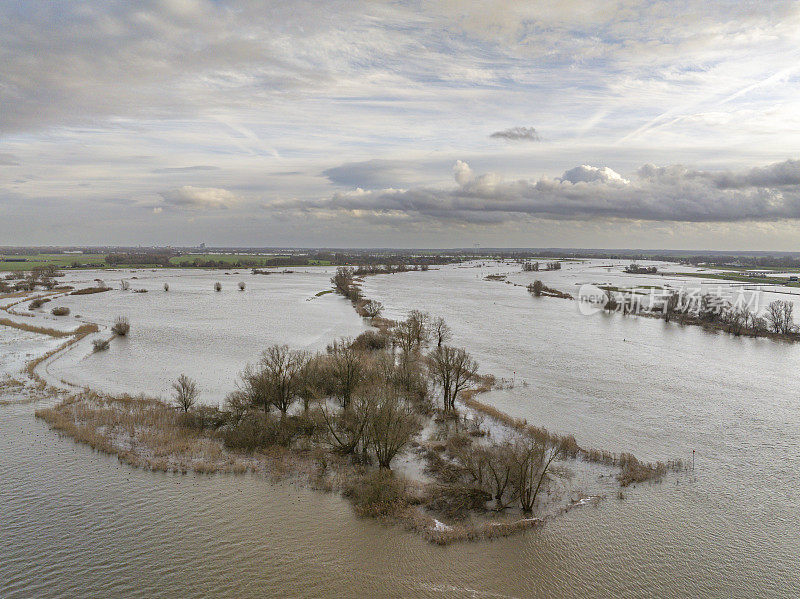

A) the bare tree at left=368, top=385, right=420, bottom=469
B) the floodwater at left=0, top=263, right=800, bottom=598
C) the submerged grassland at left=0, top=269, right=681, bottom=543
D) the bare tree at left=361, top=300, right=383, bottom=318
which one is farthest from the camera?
the bare tree at left=361, top=300, right=383, bottom=318

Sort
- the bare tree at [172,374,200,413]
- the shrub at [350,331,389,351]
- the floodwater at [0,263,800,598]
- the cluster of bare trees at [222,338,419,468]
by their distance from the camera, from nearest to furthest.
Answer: the floodwater at [0,263,800,598] < the cluster of bare trees at [222,338,419,468] < the bare tree at [172,374,200,413] < the shrub at [350,331,389,351]

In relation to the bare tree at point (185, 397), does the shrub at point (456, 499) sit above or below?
below

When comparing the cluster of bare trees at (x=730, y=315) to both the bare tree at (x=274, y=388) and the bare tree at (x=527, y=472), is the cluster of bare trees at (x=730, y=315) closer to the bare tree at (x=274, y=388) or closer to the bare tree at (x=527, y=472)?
the bare tree at (x=527, y=472)

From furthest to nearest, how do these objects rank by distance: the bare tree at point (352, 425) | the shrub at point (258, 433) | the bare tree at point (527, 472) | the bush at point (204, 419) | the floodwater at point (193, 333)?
the floodwater at point (193, 333)
the bush at point (204, 419)
the shrub at point (258, 433)
the bare tree at point (352, 425)
the bare tree at point (527, 472)

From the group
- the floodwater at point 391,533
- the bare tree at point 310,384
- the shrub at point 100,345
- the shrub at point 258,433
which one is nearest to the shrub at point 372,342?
the bare tree at point 310,384

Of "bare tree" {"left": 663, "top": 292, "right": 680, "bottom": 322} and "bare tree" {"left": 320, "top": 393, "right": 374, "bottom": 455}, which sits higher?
"bare tree" {"left": 663, "top": 292, "right": 680, "bottom": 322}

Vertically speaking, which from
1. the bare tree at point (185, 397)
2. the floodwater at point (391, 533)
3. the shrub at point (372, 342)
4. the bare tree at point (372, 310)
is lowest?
the floodwater at point (391, 533)

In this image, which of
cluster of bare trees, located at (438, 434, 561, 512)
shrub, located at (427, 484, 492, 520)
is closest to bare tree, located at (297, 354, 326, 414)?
shrub, located at (427, 484, 492, 520)

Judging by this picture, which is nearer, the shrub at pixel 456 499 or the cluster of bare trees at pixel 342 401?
the shrub at pixel 456 499

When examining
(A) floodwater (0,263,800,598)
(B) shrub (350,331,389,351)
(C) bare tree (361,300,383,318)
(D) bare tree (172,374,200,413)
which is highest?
(C) bare tree (361,300,383,318)

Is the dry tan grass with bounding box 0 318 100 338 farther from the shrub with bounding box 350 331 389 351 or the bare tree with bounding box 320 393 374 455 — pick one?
the bare tree with bounding box 320 393 374 455
